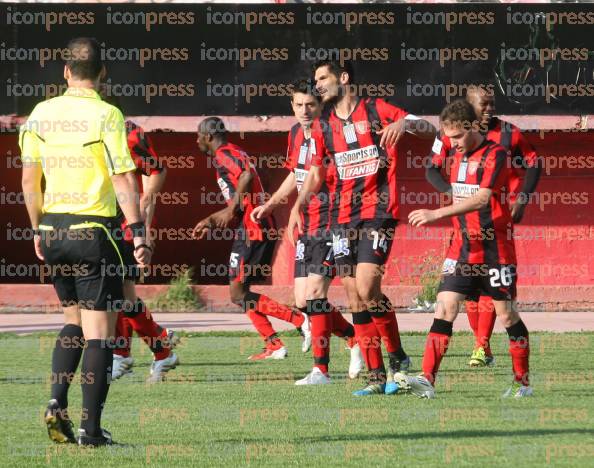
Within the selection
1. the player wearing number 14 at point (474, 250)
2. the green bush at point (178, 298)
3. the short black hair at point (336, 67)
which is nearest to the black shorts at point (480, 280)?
the player wearing number 14 at point (474, 250)

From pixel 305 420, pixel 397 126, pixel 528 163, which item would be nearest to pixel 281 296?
pixel 528 163

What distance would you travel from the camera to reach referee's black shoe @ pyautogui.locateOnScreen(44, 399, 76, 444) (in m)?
6.88

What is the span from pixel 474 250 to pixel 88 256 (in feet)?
11.2

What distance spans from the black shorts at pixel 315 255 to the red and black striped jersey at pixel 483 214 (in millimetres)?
1742

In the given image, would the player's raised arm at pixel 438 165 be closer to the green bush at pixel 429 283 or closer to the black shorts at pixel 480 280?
the black shorts at pixel 480 280

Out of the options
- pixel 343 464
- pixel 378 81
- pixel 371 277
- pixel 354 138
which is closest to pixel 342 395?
pixel 371 277

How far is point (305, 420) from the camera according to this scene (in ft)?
26.5

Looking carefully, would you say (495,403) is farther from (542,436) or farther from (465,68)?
(465,68)

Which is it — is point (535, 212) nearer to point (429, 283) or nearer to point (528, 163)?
point (429, 283)

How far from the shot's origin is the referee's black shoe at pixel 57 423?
6879 mm

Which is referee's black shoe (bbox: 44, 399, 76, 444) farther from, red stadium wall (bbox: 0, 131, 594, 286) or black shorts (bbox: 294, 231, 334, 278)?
red stadium wall (bbox: 0, 131, 594, 286)

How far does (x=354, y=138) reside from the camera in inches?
384

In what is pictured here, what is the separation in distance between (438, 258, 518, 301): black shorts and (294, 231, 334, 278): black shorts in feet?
6.24

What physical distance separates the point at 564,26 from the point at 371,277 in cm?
1218
